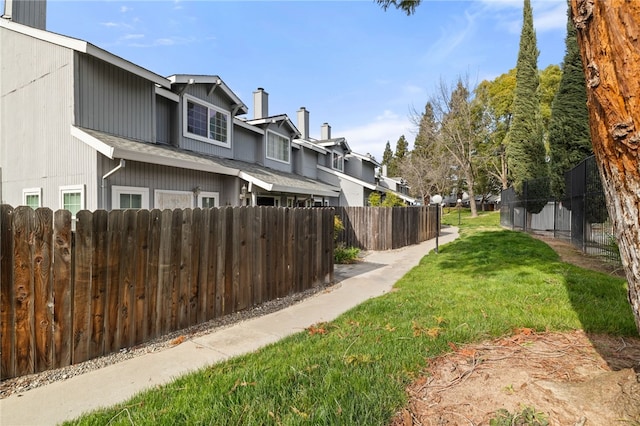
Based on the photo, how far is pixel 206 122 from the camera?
12617 millimetres

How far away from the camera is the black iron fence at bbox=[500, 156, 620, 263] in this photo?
8203mm

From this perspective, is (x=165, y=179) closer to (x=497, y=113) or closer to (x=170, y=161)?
(x=170, y=161)

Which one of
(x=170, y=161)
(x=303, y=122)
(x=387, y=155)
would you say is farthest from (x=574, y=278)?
(x=387, y=155)

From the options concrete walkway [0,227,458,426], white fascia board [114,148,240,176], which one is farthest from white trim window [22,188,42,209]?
concrete walkway [0,227,458,426]

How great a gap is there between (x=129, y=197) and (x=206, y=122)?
518 centimetres

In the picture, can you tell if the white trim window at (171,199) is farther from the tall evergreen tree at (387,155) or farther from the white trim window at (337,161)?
the tall evergreen tree at (387,155)

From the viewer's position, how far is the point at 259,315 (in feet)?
17.6

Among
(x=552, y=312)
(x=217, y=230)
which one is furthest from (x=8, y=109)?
(x=552, y=312)

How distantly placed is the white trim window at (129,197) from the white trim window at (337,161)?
17.0 m

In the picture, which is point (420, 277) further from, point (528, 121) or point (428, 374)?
point (528, 121)

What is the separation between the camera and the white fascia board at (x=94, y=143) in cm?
726

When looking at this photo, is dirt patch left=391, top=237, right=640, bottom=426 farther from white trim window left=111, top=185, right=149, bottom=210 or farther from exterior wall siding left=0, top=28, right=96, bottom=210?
exterior wall siding left=0, top=28, right=96, bottom=210

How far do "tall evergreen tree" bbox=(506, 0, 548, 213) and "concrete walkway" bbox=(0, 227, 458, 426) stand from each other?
1776cm

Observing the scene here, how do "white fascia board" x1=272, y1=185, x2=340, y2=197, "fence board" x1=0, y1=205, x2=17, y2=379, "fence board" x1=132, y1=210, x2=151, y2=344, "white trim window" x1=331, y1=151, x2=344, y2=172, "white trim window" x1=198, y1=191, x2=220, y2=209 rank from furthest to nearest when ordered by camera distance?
"white trim window" x1=331, y1=151, x2=344, y2=172, "white fascia board" x1=272, y1=185, x2=340, y2=197, "white trim window" x1=198, y1=191, x2=220, y2=209, "fence board" x1=132, y1=210, x2=151, y2=344, "fence board" x1=0, y1=205, x2=17, y2=379
